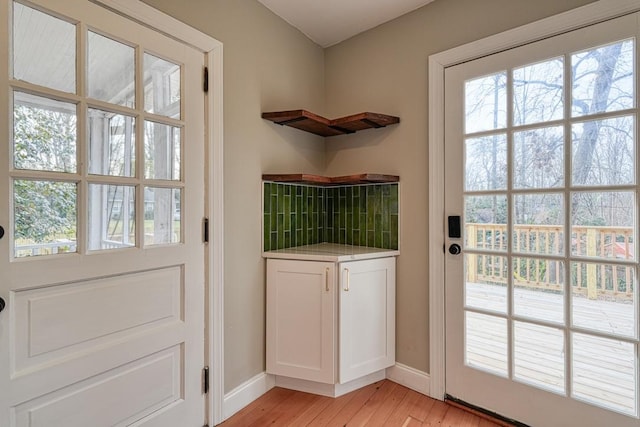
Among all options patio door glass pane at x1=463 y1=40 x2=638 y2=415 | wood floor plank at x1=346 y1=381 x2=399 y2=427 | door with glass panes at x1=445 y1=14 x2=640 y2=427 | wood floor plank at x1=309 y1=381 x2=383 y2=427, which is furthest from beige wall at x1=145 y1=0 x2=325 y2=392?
patio door glass pane at x1=463 y1=40 x2=638 y2=415

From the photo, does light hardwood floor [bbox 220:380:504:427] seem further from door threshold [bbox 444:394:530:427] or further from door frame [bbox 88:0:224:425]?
door frame [bbox 88:0:224:425]

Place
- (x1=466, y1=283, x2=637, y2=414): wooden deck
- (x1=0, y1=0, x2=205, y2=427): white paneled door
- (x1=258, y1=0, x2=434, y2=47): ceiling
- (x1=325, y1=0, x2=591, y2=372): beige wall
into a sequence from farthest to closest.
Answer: (x1=258, y1=0, x2=434, y2=47): ceiling → (x1=325, y1=0, x2=591, y2=372): beige wall → (x1=466, y1=283, x2=637, y2=414): wooden deck → (x1=0, y1=0, x2=205, y2=427): white paneled door

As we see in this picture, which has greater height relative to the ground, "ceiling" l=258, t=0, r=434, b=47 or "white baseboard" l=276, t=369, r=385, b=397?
"ceiling" l=258, t=0, r=434, b=47

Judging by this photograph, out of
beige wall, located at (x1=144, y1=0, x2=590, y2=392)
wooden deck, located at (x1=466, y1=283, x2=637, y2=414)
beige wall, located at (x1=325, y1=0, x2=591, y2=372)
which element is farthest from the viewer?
beige wall, located at (x1=325, y1=0, x2=591, y2=372)

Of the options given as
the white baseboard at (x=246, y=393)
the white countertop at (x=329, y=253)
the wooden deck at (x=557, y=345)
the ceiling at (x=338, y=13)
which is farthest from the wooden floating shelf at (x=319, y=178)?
the white baseboard at (x=246, y=393)

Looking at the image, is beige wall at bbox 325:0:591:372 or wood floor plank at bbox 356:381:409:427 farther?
beige wall at bbox 325:0:591:372

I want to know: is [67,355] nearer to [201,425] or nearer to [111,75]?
[201,425]

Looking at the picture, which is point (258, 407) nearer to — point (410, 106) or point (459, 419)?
point (459, 419)

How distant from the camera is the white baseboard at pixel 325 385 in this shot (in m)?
1.90

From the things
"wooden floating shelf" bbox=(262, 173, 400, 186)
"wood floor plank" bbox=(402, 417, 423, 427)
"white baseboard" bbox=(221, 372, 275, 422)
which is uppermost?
"wooden floating shelf" bbox=(262, 173, 400, 186)

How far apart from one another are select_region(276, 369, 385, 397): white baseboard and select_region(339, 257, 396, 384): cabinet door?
10 cm

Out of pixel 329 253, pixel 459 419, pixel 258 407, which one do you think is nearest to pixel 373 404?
pixel 459 419

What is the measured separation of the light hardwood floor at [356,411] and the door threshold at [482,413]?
20 millimetres

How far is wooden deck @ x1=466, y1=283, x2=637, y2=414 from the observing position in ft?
4.47
